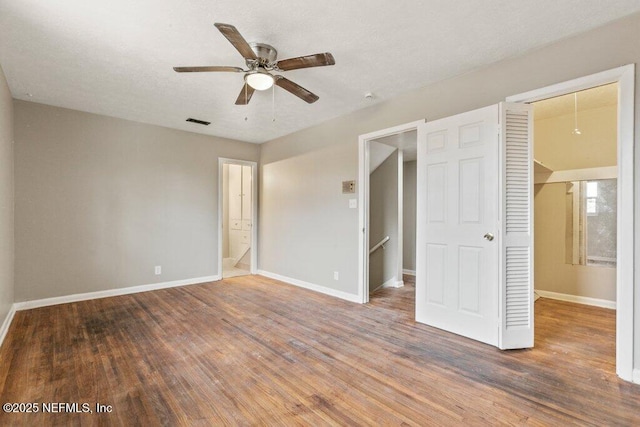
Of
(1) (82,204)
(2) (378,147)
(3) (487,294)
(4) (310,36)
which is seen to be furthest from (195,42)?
(3) (487,294)

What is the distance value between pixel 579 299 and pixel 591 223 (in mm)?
1047

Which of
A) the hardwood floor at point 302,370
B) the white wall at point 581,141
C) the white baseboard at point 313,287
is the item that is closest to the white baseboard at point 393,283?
the white baseboard at point 313,287

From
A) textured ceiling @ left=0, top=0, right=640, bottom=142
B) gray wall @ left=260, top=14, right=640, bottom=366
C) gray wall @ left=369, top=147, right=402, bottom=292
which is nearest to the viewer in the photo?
textured ceiling @ left=0, top=0, right=640, bottom=142

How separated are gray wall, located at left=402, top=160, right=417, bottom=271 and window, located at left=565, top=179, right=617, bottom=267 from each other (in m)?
2.44

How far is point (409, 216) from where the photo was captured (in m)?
6.13

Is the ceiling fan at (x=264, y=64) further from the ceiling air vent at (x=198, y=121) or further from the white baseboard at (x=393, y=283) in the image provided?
the white baseboard at (x=393, y=283)

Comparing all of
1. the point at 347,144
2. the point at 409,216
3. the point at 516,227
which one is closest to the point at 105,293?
the point at 347,144

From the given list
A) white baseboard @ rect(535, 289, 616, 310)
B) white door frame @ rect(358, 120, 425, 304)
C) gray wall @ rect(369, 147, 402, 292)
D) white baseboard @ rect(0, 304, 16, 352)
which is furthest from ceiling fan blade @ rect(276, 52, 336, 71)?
white baseboard @ rect(535, 289, 616, 310)

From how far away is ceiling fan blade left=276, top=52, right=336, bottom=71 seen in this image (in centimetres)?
212

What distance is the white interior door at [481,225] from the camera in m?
2.61

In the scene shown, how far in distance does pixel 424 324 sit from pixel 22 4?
424 cm

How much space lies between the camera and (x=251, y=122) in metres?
4.56

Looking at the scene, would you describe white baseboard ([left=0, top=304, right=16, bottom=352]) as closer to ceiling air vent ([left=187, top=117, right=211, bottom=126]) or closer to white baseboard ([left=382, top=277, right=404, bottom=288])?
ceiling air vent ([left=187, top=117, right=211, bottom=126])

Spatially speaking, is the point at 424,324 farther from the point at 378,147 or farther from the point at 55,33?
the point at 55,33
